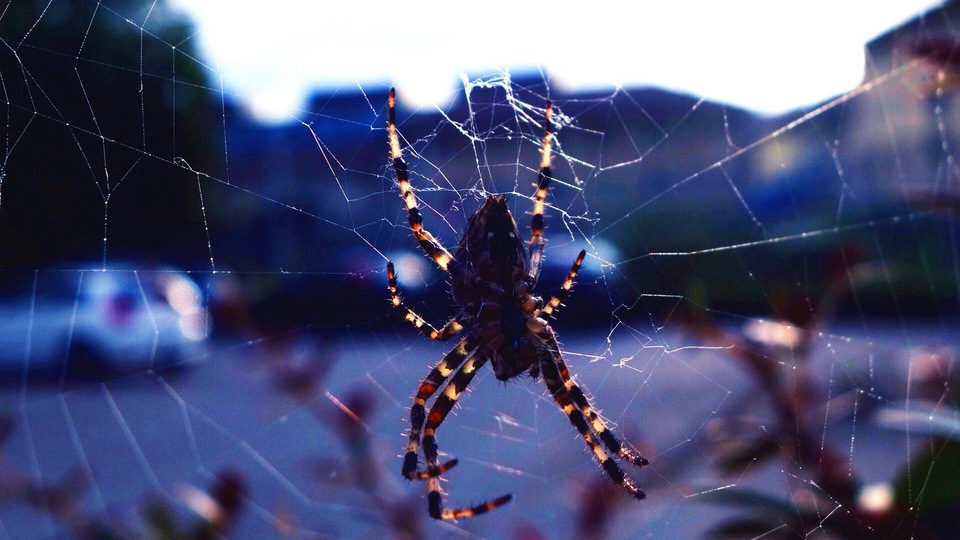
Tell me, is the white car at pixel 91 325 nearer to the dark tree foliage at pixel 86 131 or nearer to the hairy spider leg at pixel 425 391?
the dark tree foliage at pixel 86 131

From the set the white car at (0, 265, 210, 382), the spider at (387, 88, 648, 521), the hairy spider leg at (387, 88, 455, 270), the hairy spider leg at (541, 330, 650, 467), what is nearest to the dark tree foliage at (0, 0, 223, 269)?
the hairy spider leg at (387, 88, 455, 270)

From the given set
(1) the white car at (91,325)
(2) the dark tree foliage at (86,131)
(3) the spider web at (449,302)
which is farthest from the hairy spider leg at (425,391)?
(1) the white car at (91,325)

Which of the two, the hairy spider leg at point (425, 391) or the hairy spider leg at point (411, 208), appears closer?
the hairy spider leg at point (411, 208)

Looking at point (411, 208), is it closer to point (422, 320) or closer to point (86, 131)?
point (422, 320)

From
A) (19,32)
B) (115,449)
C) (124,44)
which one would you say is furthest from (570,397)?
(115,449)

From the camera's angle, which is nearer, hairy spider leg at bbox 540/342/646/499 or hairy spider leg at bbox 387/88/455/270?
hairy spider leg at bbox 387/88/455/270

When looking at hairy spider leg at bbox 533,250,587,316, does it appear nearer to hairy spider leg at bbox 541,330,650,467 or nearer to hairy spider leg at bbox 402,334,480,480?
hairy spider leg at bbox 541,330,650,467

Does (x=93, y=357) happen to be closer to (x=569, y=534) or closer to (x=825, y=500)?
(x=569, y=534)
